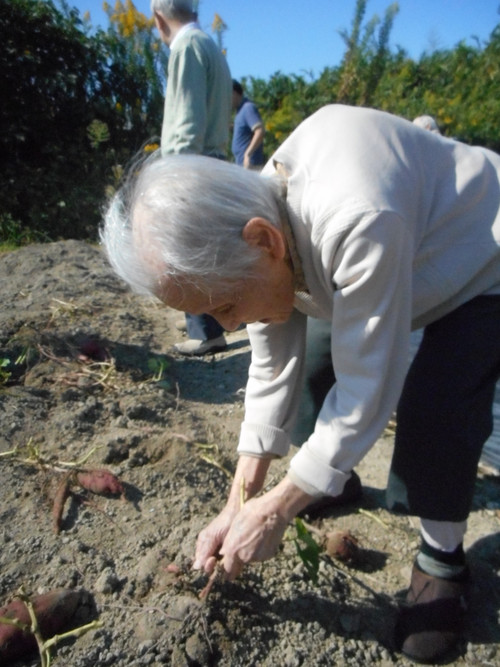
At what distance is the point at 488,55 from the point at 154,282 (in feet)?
37.4

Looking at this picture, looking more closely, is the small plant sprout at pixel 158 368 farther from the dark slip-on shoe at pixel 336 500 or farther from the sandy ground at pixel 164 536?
the dark slip-on shoe at pixel 336 500

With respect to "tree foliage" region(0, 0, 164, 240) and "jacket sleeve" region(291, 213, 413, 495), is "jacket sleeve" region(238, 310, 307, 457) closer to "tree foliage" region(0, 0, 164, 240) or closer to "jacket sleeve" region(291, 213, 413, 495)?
"jacket sleeve" region(291, 213, 413, 495)

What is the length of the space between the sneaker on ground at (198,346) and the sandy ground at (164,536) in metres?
0.39

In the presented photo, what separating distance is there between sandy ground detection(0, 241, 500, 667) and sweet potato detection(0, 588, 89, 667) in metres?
0.04

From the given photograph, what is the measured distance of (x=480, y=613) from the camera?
1.62 m

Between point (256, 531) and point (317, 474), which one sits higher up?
point (317, 474)

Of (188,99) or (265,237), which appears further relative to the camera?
(188,99)

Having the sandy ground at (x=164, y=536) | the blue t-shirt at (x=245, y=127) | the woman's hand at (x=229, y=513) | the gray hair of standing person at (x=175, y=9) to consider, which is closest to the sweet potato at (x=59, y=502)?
the sandy ground at (x=164, y=536)

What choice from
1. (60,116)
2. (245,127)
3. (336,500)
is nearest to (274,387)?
(336,500)

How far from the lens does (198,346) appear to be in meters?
3.34

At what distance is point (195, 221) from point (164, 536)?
1020 mm

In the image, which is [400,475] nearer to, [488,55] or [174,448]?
[174,448]

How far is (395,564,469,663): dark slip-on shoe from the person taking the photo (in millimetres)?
1467

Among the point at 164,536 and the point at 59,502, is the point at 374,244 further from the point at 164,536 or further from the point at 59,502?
the point at 59,502
